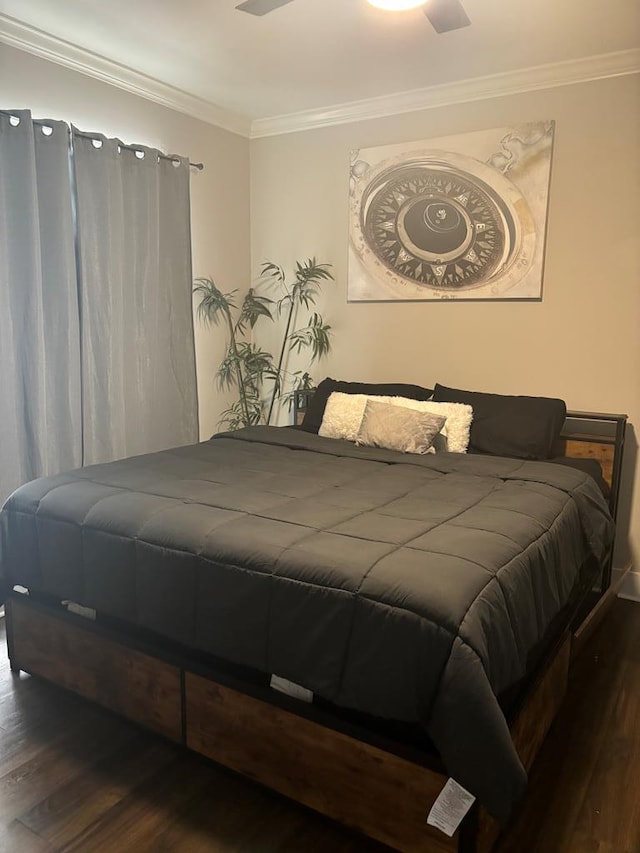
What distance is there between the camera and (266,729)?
5.60ft

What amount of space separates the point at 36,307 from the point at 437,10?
6.72ft

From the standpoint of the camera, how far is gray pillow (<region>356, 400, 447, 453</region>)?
2984 mm

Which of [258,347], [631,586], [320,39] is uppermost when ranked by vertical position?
[320,39]

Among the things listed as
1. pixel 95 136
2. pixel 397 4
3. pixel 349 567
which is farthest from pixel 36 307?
pixel 349 567

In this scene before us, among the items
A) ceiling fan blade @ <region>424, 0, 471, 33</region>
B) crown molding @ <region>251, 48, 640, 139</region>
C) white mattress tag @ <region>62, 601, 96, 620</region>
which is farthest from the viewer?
crown molding @ <region>251, 48, 640, 139</region>

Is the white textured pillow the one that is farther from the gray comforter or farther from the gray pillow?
the gray comforter

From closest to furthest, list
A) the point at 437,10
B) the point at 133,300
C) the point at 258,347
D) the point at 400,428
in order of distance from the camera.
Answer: the point at 437,10, the point at 400,428, the point at 133,300, the point at 258,347

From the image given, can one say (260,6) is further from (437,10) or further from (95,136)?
(95,136)

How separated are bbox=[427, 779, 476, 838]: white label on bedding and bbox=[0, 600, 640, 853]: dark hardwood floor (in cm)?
28

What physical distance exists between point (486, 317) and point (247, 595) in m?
2.38

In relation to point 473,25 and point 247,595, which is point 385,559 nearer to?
point 247,595

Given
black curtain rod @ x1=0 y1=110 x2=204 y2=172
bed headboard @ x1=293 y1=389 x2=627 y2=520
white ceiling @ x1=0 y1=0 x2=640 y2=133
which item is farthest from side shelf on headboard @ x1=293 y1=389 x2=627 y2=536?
black curtain rod @ x1=0 y1=110 x2=204 y2=172

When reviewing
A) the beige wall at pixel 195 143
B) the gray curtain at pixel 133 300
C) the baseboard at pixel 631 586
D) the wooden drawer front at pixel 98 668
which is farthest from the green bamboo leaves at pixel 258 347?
the wooden drawer front at pixel 98 668

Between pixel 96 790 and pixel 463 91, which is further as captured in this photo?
pixel 463 91
